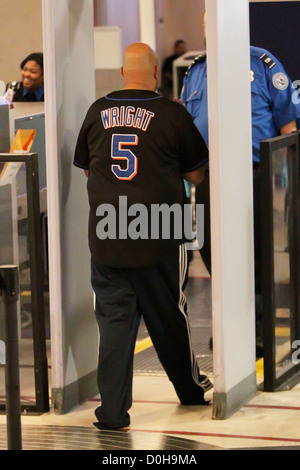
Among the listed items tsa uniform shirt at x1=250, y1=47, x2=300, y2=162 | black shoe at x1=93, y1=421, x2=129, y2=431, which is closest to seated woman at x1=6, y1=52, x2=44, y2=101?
tsa uniform shirt at x1=250, y1=47, x2=300, y2=162

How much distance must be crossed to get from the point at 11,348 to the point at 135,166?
4.20ft

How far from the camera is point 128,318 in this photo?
14.9 ft

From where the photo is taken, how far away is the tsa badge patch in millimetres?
5504

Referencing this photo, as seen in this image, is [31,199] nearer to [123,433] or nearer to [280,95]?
[123,433]

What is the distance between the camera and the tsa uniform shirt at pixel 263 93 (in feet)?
18.0

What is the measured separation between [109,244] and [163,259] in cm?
24

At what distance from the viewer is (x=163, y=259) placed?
14.8 ft

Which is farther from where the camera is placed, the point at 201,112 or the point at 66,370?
the point at 201,112

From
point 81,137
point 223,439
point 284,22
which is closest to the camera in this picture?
point 223,439

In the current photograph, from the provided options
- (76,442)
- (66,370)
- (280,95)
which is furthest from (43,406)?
(280,95)

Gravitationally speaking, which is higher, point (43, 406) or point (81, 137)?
point (81, 137)

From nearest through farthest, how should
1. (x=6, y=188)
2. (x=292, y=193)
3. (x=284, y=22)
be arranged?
(x=6, y=188), (x=292, y=193), (x=284, y=22)

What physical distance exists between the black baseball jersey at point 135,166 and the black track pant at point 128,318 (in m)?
0.08

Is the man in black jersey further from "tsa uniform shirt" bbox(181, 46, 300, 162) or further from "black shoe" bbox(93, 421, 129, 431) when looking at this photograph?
"tsa uniform shirt" bbox(181, 46, 300, 162)
